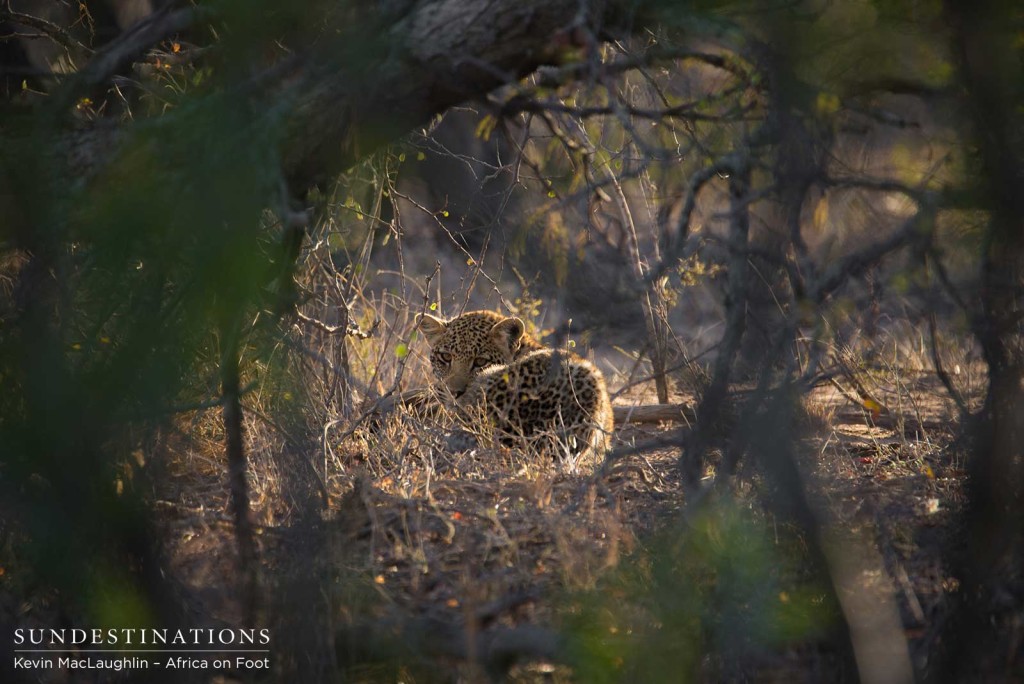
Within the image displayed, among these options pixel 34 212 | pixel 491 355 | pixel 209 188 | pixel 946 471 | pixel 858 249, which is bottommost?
pixel 946 471

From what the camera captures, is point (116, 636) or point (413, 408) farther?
point (413, 408)

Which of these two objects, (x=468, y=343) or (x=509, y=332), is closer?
(x=509, y=332)

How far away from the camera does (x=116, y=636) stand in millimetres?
3627

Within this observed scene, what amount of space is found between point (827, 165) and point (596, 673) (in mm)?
1762

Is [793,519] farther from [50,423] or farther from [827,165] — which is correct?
[50,423]

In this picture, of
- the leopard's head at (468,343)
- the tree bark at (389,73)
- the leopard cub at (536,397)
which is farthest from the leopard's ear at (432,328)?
the tree bark at (389,73)

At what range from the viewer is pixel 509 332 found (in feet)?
23.8

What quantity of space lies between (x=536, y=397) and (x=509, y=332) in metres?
1.14

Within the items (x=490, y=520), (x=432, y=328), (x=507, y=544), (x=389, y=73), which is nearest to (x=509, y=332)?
(x=432, y=328)

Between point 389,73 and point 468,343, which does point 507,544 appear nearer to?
point 389,73

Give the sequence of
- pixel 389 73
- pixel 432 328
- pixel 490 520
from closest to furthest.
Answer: pixel 389 73, pixel 490 520, pixel 432 328

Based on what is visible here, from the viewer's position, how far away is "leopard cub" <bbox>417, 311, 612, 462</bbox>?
589 centimetres

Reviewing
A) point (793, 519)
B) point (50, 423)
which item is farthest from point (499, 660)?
point (50, 423)

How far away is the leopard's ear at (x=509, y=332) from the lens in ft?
23.5
